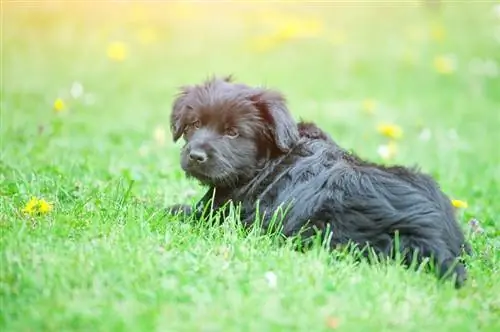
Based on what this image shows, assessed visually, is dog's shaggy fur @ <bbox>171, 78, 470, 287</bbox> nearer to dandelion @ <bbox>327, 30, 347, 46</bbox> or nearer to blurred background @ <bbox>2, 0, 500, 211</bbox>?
blurred background @ <bbox>2, 0, 500, 211</bbox>

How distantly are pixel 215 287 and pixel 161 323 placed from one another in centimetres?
47

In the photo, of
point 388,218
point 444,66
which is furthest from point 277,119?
point 444,66

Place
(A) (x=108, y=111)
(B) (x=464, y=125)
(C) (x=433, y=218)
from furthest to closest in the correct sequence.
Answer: (B) (x=464, y=125) → (A) (x=108, y=111) → (C) (x=433, y=218)

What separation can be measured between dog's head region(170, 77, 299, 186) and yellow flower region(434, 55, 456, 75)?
26.8 ft

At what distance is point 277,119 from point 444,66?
27.5 ft

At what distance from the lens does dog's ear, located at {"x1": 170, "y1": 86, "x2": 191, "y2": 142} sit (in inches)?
224

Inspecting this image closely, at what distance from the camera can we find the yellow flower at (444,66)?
1313 centimetres

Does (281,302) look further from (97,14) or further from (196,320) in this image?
(97,14)

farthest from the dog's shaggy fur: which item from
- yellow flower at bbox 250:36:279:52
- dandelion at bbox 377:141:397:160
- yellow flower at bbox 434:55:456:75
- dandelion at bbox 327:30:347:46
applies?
dandelion at bbox 327:30:347:46

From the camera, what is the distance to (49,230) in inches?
172

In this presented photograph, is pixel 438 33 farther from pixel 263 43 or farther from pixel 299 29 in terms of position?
pixel 263 43

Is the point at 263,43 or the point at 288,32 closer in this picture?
the point at 263,43

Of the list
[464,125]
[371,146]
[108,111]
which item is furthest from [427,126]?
[108,111]

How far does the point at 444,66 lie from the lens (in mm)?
13141
